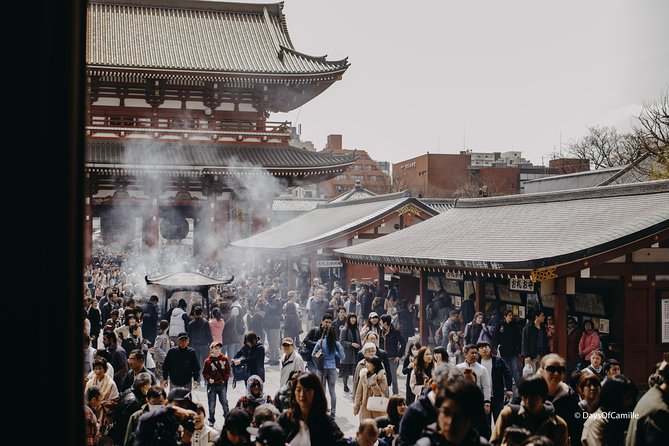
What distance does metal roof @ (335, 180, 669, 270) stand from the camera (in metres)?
9.67

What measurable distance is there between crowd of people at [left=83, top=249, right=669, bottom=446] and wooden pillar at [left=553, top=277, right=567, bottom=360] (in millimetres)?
281

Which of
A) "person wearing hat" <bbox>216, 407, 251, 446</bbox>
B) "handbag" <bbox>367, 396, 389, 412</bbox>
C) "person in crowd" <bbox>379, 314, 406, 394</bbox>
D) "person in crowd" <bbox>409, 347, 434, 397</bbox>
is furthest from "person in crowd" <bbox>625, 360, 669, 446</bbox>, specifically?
"person in crowd" <bbox>379, 314, 406, 394</bbox>

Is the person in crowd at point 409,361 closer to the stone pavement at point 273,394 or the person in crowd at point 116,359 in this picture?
the stone pavement at point 273,394

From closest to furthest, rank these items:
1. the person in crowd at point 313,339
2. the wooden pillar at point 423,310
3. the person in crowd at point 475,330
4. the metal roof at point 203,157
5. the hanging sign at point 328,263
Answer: the person in crowd at point 313,339
the person in crowd at point 475,330
the wooden pillar at point 423,310
the hanging sign at point 328,263
the metal roof at point 203,157

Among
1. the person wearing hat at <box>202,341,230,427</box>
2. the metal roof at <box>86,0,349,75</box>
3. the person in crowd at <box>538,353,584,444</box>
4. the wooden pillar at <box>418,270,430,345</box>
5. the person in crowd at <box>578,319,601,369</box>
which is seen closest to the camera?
the person in crowd at <box>538,353,584,444</box>

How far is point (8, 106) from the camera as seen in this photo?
127cm

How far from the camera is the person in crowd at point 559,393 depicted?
4816mm

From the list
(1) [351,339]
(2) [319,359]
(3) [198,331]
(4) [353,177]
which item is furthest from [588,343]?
(4) [353,177]

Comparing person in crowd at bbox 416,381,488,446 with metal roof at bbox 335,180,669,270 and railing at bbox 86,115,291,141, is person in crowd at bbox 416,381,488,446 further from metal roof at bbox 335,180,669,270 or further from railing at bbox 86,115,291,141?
railing at bbox 86,115,291,141

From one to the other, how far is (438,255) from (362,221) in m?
7.74

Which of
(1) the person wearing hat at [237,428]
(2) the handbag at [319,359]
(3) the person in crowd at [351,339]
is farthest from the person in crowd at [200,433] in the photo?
(3) the person in crowd at [351,339]

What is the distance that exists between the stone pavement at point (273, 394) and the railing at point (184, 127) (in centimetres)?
1448

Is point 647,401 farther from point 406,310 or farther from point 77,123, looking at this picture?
point 406,310

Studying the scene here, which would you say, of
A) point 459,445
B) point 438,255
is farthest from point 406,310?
point 459,445
